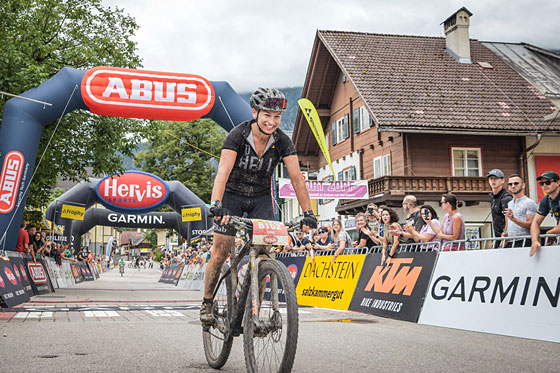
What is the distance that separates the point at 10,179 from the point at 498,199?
10887 mm

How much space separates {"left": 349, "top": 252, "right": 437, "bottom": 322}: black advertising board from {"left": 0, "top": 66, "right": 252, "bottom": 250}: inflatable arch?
309 inches

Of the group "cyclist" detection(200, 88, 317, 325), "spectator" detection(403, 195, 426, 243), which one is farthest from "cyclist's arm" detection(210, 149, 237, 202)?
"spectator" detection(403, 195, 426, 243)

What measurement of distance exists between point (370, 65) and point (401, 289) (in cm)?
2496

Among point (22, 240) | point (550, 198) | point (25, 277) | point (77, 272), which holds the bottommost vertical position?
point (77, 272)

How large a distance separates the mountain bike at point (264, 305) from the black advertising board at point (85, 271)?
30.7 meters

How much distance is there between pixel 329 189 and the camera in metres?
24.9

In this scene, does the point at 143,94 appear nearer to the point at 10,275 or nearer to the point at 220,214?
the point at 10,275

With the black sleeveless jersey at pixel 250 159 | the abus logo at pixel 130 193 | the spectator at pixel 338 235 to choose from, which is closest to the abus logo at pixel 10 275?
the spectator at pixel 338 235

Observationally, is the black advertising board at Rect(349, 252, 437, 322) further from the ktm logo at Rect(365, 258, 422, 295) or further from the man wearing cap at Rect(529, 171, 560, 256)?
the man wearing cap at Rect(529, 171, 560, 256)

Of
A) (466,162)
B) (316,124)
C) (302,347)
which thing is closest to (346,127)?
(466,162)

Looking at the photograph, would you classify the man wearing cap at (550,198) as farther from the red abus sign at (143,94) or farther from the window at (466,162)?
the window at (466,162)

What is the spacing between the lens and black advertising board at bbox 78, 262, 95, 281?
1348 inches

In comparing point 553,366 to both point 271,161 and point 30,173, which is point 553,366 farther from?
point 30,173

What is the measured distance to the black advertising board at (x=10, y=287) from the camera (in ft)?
39.7
